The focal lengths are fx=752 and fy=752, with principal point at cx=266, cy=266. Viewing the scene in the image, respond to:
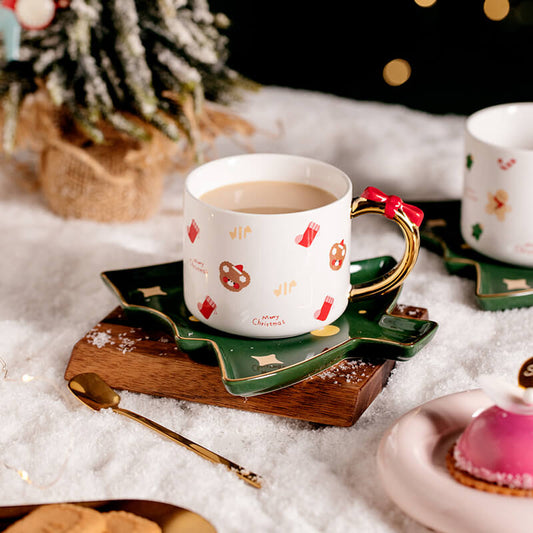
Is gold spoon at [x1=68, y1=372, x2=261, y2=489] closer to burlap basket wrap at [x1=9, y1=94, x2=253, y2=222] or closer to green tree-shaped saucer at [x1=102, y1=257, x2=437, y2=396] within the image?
green tree-shaped saucer at [x1=102, y1=257, x2=437, y2=396]

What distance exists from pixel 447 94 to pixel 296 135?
0.98ft

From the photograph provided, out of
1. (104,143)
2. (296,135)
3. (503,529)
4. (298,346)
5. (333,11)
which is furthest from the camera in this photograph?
(333,11)

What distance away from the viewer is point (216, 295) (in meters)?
0.58

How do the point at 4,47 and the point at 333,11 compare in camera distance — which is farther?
the point at 333,11

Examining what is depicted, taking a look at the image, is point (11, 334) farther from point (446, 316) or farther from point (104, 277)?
point (446, 316)

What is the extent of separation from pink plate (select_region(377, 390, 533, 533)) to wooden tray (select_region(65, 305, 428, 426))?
0.06m

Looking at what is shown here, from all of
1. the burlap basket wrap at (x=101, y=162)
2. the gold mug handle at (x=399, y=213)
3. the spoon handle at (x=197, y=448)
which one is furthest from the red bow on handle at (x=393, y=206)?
the burlap basket wrap at (x=101, y=162)

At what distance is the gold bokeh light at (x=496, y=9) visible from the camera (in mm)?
1111

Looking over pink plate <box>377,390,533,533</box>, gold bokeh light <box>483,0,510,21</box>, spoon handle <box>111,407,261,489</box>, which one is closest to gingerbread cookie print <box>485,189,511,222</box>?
pink plate <box>377,390,533,533</box>

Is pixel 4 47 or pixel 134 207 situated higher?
pixel 4 47

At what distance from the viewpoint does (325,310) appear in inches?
23.3

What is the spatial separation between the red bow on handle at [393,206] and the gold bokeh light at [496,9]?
2.18 feet

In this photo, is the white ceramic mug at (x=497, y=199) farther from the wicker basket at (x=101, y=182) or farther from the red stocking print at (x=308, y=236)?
the wicker basket at (x=101, y=182)

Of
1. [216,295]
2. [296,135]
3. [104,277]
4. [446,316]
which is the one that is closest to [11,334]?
[104,277]
